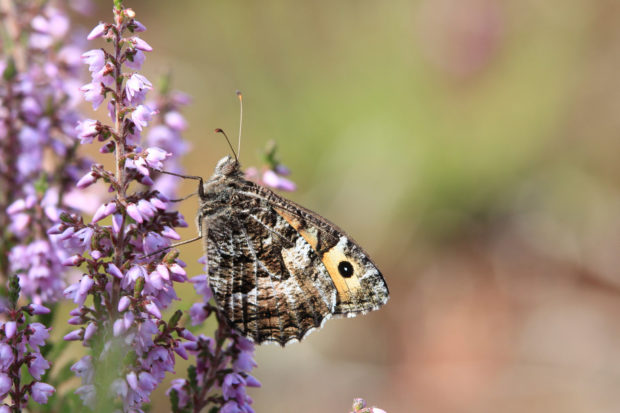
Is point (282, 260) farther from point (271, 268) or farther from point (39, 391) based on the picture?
point (39, 391)

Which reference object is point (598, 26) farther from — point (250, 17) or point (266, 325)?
point (266, 325)

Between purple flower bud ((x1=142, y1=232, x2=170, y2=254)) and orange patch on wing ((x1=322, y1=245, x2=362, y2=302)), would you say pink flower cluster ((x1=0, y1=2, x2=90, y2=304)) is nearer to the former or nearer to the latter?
purple flower bud ((x1=142, y1=232, x2=170, y2=254))

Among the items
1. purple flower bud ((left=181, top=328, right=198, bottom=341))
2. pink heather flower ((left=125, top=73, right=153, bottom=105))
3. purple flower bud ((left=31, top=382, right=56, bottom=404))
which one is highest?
pink heather flower ((left=125, top=73, right=153, bottom=105))

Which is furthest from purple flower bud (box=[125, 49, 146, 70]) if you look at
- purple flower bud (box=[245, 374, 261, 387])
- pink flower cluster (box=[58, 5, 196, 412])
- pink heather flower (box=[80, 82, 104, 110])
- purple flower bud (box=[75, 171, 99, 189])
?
purple flower bud (box=[245, 374, 261, 387])

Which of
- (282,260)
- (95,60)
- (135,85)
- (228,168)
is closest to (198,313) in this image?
(282,260)

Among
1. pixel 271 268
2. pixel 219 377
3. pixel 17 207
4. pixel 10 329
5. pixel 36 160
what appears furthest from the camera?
pixel 271 268

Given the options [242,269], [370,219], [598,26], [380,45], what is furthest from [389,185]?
[242,269]
